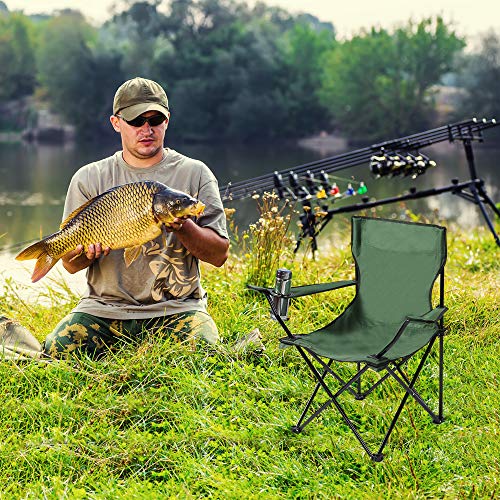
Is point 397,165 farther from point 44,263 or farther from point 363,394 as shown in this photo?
point 363,394

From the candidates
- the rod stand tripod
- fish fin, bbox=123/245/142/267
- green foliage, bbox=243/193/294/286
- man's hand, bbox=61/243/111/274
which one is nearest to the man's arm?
fish fin, bbox=123/245/142/267

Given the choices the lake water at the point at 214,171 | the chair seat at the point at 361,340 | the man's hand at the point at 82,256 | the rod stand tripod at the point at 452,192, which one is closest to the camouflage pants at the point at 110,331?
the man's hand at the point at 82,256

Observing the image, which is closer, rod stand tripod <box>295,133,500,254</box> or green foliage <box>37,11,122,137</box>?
rod stand tripod <box>295,133,500,254</box>

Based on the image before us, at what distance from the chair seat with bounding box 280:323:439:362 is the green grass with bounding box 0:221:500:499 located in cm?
21

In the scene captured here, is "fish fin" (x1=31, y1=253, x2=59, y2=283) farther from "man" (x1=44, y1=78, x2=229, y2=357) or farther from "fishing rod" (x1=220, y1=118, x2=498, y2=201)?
"fishing rod" (x1=220, y1=118, x2=498, y2=201)

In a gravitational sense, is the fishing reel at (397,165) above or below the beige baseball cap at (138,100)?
below

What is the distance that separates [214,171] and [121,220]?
17.6m

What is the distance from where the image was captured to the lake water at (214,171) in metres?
11.2

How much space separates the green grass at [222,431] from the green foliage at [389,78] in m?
29.8

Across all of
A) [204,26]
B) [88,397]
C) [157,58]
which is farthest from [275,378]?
[204,26]

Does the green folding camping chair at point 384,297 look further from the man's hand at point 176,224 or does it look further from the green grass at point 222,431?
the man's hand at point 176,224

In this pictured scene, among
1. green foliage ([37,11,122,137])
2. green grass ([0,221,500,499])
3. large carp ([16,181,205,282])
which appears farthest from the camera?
green foliage ([37,11,122,137])

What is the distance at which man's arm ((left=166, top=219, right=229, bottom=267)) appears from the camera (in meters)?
2.71

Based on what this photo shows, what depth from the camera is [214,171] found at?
20.2 m
